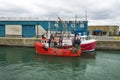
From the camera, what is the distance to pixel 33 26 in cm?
4262

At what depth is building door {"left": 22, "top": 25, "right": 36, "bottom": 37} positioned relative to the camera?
42478mm

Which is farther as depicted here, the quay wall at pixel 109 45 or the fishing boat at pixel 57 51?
the quay wall at pixel 109 45

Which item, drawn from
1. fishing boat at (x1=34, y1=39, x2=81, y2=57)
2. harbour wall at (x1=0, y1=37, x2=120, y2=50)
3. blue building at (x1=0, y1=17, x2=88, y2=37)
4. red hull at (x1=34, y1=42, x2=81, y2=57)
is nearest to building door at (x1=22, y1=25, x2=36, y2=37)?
blue building at (x1=0, y1=17, x2=88, y2=37)

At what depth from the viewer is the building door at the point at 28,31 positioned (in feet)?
139

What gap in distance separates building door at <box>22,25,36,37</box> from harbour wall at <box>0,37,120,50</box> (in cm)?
490

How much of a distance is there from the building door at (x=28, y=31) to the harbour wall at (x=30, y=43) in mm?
4898

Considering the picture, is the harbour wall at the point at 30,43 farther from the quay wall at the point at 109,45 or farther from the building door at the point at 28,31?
the building door at the point at 28,31

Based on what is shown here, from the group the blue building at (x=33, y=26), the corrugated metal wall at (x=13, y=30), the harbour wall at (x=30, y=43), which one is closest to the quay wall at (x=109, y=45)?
the harbour wall at (x=30, y=43)

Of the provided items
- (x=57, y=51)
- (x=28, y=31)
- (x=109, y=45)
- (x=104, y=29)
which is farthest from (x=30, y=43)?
(x=104, y=29)

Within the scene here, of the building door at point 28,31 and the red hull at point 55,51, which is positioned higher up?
the building door at point 28,31

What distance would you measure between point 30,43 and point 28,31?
610 centimetres

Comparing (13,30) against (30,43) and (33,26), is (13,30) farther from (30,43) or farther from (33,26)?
(30,43)

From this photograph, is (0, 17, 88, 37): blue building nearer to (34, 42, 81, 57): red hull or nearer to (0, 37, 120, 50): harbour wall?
(0, 37, 120, 50): harbour wall

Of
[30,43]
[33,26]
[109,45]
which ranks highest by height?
[33,26]
